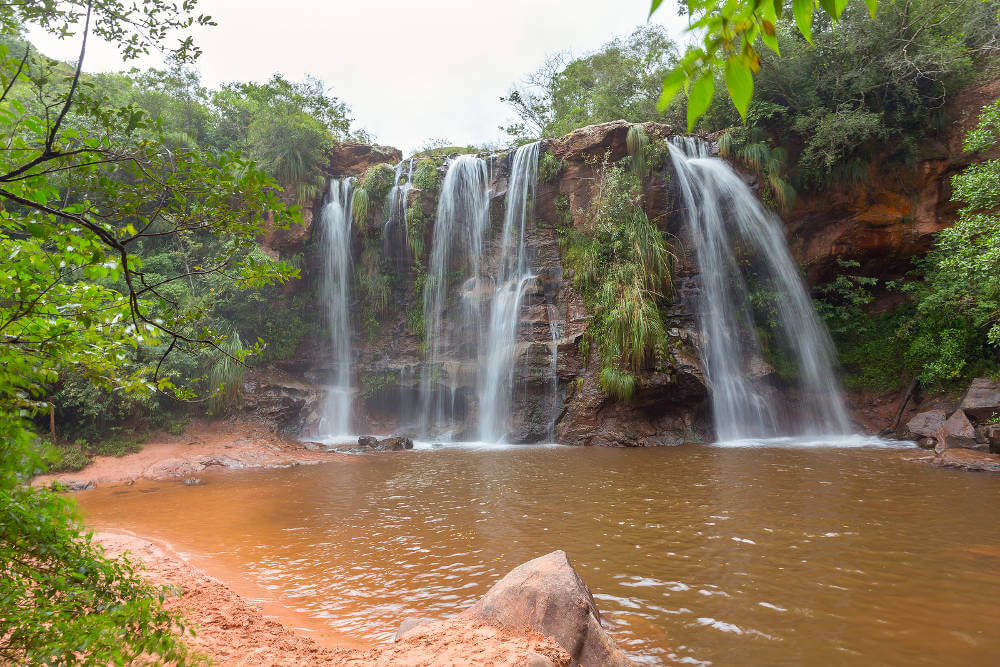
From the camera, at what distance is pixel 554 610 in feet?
9.22

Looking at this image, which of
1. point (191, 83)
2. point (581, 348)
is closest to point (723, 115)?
point (581, 348)

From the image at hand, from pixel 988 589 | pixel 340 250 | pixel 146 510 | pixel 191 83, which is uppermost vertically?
pixel 191 83

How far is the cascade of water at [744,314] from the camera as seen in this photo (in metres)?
12.8

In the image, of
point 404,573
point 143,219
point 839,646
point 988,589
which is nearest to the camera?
point 143,219

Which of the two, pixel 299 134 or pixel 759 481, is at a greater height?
pixel 299 134

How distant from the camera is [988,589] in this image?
3.62 meters

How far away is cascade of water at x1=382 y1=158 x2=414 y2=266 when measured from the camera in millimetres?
16859

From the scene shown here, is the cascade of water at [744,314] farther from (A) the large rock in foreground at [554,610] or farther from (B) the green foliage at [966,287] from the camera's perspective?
(A) the large rock in foreground at [554,610]

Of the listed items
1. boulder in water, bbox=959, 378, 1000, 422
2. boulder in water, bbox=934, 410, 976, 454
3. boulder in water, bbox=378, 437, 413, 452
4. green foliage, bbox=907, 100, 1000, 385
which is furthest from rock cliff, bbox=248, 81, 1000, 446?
boulder in water, bbox=959, 378, 1000, 422

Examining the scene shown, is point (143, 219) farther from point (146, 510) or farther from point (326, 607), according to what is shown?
point (146, 510)

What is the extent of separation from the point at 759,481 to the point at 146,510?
30.1ft

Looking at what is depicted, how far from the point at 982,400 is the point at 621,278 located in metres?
7.65

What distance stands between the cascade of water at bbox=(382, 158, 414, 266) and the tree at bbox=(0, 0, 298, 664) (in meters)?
14.5

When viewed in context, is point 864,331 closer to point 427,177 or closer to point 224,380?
point 427,177
